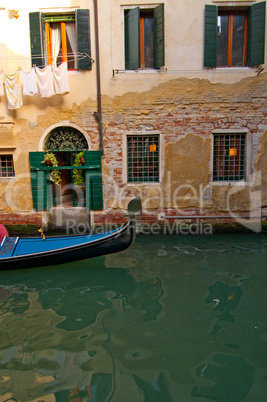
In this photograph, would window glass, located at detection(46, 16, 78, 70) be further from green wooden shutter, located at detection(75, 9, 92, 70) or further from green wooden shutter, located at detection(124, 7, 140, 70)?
green wooden shutter, located at detection(124, 7, 140, 70)

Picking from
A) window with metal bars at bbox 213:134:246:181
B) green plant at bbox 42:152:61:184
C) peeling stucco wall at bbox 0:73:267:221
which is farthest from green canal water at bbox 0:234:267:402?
green plant at bbox 42:152:61:184

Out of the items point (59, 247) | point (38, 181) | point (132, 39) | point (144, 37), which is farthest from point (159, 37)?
point (59, 247)

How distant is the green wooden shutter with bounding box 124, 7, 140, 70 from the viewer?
5840mm

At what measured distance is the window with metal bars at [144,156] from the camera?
635 centimetres

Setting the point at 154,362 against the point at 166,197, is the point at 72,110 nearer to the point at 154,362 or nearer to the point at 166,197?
the point at 166,197

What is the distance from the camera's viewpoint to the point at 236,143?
6273 millimetres

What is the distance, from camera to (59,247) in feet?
14.6

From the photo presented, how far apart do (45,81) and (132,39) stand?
2.02m

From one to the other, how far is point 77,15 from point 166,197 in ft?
14.0

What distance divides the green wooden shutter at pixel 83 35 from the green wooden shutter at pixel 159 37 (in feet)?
4.59

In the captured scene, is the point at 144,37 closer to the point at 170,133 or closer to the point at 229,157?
the point at 170,133

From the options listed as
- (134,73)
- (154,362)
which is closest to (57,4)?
(134,73)

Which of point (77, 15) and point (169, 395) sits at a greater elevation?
point (77, 15)

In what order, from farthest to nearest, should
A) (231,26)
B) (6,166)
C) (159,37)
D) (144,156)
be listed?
(6,166) → (144,156) → (231,26) → (159,37)
